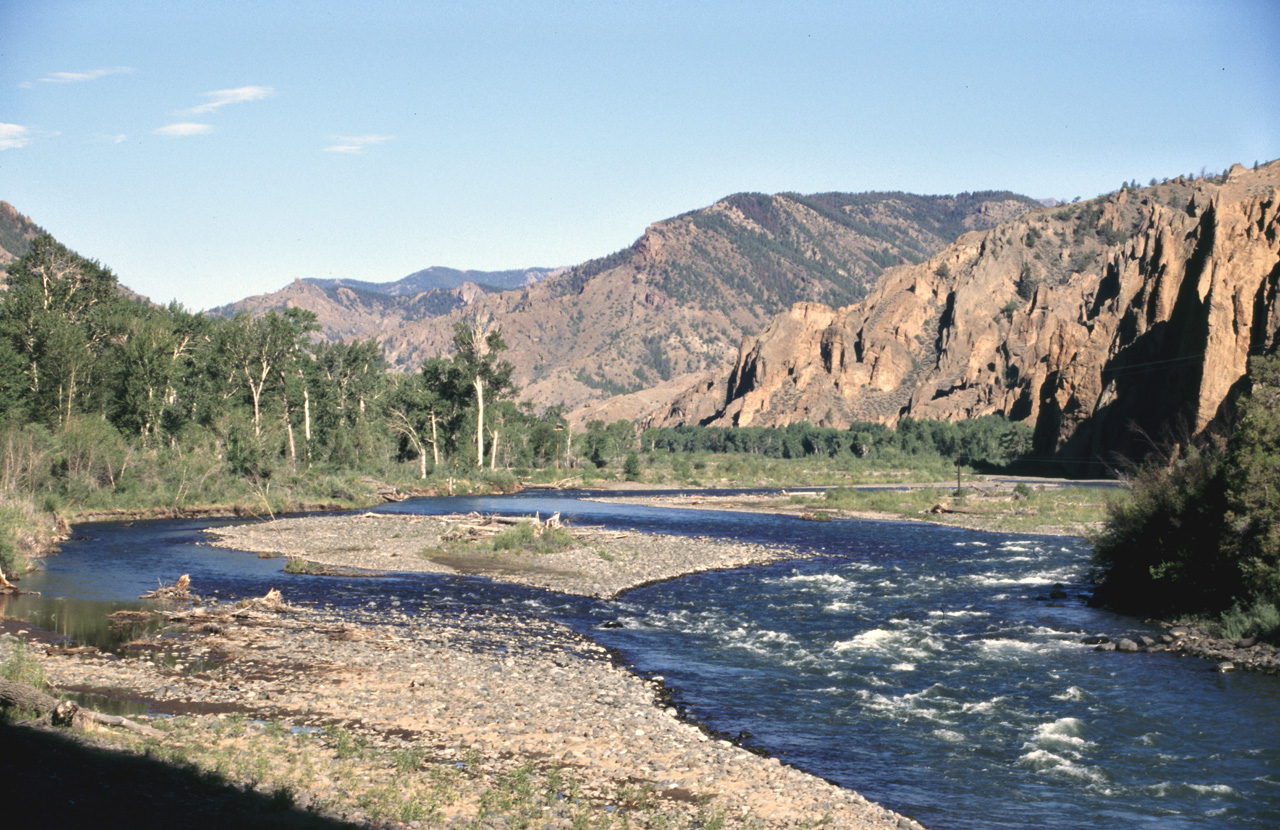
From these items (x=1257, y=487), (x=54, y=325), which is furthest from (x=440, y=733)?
(x=54, y=325)

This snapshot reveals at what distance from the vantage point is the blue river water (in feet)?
38.9

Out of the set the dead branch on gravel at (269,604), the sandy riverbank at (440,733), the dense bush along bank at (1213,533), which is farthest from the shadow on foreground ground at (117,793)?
the dense bush along bank at (1213,533)

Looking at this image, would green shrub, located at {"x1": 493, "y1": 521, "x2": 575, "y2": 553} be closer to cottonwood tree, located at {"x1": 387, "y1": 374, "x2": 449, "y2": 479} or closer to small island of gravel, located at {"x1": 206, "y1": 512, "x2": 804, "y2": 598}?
small island of gravel, located at {"x1": 206, "y1": 512, "x2": 804, "y2": 598}

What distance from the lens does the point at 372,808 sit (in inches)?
365

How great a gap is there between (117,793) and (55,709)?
107 inches

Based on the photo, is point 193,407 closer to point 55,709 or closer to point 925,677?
point 55,709

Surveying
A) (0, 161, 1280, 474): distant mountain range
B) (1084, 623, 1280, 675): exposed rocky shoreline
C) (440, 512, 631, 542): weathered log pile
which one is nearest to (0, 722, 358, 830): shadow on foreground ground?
(1084, 623, 1280, 675): exposed rocky shoreline

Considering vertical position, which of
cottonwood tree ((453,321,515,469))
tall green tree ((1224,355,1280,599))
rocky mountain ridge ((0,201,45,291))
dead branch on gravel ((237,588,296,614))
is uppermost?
rocky mountain ridge ((0,201,45,291))

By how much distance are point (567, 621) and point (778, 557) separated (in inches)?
607

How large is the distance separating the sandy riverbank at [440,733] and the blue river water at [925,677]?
4.42 feet

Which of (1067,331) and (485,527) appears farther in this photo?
(1067,331)

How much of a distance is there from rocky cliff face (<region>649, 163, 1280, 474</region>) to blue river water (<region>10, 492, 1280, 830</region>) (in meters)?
26.0

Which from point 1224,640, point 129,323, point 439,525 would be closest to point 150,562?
point 439,525

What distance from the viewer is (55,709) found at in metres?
10.7
